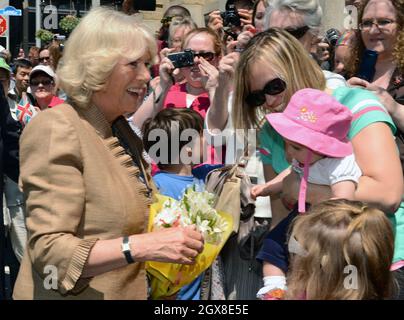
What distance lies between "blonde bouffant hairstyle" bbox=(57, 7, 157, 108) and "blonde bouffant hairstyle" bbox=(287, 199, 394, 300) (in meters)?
0.99

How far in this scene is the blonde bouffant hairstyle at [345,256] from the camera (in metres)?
2.11

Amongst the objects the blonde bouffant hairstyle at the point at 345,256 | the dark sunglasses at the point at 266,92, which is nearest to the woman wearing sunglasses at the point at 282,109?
the dark sunglasses at the point at 266,92

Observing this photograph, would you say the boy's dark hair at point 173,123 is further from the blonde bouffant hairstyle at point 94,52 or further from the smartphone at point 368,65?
the blonde bouffant hairstyle at point 94,52

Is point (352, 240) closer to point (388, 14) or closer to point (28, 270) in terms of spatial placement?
point (28, 270)

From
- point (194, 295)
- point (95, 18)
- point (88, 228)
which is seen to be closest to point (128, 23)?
point (95, 18)

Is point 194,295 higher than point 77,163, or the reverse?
point 77,163

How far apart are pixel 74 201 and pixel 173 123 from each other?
5.93 ft

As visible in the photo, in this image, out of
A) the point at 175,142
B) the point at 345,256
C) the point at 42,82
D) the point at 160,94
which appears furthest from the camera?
the point at 42,82

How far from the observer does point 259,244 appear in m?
3.51

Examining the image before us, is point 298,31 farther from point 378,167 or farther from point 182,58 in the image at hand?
point 182,58

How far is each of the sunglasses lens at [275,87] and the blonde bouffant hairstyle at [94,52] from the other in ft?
1.87

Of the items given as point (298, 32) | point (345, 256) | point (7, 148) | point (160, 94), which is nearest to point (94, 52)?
point (298, 32)

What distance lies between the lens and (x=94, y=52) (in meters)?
2.69

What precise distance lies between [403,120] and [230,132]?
121 centimetres
